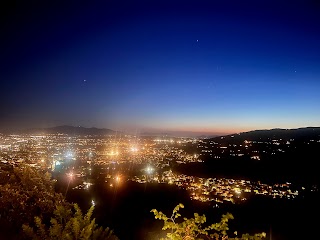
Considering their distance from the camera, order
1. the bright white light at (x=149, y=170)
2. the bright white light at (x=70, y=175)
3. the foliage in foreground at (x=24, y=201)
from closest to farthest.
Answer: the foliage in foreground at (x=24, y=201), the bright white light at (x=70, y=175), the bright white light at (x=149, y=170)

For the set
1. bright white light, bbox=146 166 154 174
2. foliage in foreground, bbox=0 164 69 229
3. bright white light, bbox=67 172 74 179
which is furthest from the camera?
bright white light, bbox=146 166 154 174

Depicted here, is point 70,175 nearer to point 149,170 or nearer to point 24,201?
point 149,170

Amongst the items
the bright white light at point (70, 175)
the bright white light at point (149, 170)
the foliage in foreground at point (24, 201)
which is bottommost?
the bright white light at point (149, 170)

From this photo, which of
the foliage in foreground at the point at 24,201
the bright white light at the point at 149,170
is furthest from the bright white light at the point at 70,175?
the foliage in foreground at the point at 24,201

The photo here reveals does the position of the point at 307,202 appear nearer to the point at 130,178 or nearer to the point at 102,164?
the point at 130,178

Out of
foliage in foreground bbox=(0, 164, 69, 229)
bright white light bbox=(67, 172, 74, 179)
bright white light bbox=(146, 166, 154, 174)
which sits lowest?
bright white light bbox=(146, 166, 154, 174)

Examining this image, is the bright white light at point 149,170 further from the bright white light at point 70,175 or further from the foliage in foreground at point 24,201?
the foliage in foreground at point 24,201

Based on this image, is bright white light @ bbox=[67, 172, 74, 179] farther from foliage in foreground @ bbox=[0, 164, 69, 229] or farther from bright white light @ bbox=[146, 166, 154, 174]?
foliage in foreground @ bbox=[0, 164, 69, 229]

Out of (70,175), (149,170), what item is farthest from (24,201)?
(149,170)

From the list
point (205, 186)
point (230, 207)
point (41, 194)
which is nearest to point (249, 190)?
point (205, 186)

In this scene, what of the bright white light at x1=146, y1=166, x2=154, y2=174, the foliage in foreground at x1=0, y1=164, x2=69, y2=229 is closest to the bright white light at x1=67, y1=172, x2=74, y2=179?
the bright white light at x1=146, y1=166, x2=154, y2=174

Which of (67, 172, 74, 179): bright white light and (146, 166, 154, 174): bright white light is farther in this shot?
(146, 166, 154, 174): bright white light
